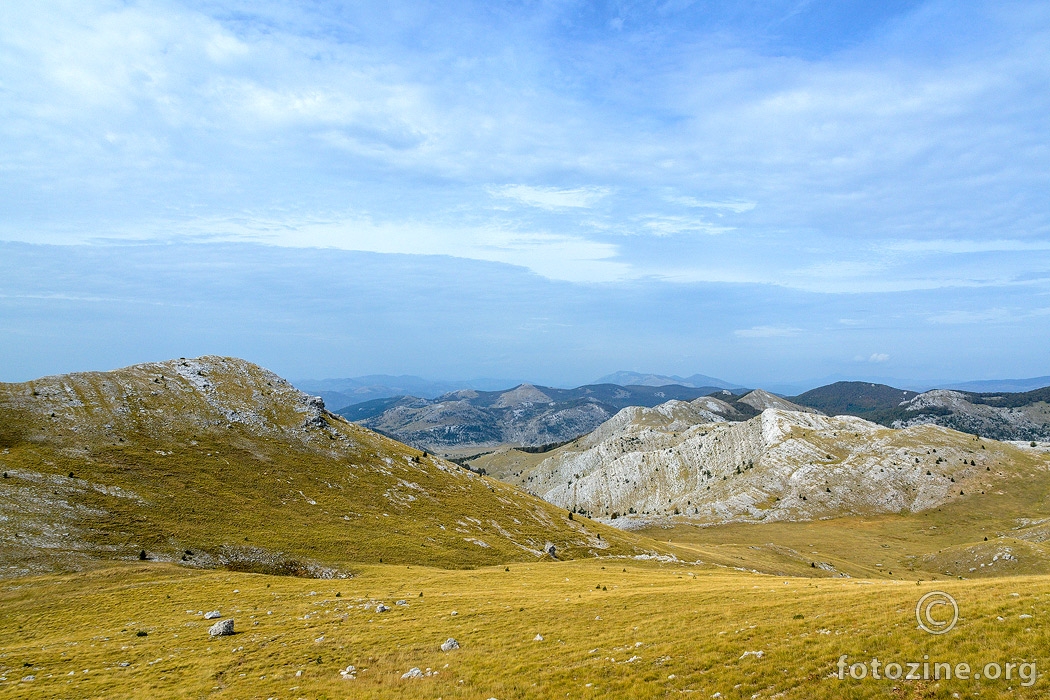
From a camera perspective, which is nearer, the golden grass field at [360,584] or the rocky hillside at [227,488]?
the golden grass field at [360,584]

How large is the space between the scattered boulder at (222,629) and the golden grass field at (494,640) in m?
0.68

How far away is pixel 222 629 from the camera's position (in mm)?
35531

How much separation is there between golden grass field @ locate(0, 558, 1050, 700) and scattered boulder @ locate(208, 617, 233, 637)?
2.24ft

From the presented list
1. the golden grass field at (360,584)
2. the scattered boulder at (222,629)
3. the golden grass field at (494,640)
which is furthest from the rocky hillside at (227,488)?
the scattered boulder at (222,629)

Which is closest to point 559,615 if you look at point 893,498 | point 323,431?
point 323,431

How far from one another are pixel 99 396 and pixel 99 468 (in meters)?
25.9

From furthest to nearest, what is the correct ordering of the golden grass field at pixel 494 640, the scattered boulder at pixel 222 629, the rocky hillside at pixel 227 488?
the rocky hillside at pixel 227 488, the scattered boulder at pixel 222 629, the golden grass field at pixel 494 640

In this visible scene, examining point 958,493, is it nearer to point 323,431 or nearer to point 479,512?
point 479,512

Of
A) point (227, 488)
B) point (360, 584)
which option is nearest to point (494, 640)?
point (360, 584)

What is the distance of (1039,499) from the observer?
16762cm

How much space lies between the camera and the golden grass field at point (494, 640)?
20.9m

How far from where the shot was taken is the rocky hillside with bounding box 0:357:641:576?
Result: 58594 mm

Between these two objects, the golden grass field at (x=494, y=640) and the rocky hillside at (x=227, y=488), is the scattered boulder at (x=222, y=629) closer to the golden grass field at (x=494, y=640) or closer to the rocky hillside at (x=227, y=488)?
the golden grass field at (x=494, y=640)

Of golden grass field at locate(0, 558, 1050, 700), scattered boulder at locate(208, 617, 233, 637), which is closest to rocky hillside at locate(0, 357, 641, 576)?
golden grass field at locate(0, 558, 1050, 700)
